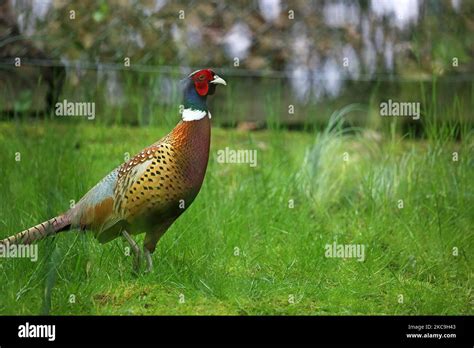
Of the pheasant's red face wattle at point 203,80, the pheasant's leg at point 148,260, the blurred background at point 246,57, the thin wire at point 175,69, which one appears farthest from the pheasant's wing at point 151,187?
the thin wire at point 175,69

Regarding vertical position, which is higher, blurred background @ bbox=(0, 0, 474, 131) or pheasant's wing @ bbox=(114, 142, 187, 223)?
blurred background @ bbox=(0, 0, 474, 131)

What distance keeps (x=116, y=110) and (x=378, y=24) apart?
119 centimetres

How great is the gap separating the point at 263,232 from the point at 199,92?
57 centimetres

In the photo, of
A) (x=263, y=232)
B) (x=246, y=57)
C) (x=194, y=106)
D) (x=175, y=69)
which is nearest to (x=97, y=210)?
(x=194, y=106)

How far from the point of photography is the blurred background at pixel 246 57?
2977 millimetres

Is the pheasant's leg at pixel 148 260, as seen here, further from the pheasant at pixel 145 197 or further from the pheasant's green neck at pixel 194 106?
the pheasant's green neck at pixel 194 106

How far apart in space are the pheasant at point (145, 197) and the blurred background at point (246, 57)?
0.51 meters

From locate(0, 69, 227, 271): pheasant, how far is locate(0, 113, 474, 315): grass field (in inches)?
2.0

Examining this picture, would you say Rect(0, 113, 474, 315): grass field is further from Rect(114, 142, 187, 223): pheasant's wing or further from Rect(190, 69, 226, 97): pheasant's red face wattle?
Rect(190, 69, 226, 97): pheasant's red face wattle

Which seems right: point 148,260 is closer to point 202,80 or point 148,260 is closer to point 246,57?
point 202,80

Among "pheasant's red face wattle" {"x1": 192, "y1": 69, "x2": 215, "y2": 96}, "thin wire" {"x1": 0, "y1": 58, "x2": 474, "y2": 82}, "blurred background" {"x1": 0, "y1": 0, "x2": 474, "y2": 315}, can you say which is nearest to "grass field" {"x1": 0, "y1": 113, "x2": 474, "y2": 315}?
"blurred background" {"x1": 0, "y1": 0, "x2": 474, "y2": 315}

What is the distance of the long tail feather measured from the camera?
2.28 meters

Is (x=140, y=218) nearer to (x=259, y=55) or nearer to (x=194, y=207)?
(x=194, y=207)
